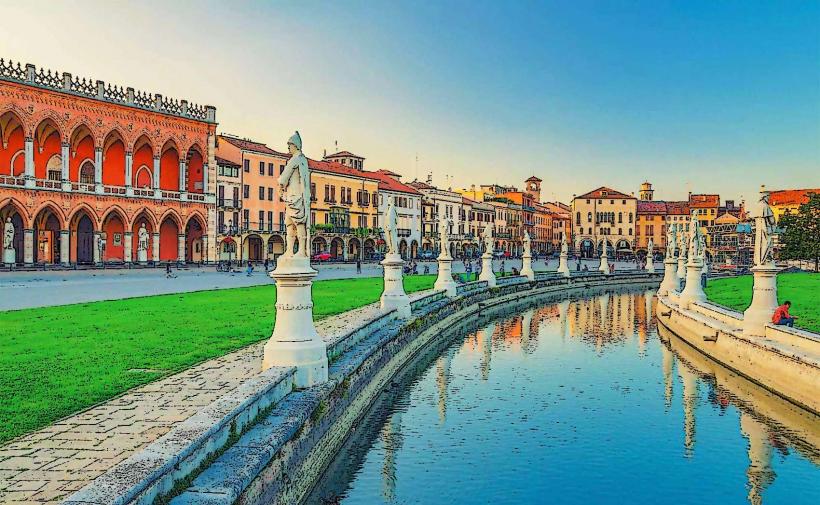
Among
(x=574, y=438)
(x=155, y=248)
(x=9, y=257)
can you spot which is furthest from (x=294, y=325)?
(x=155, y=248)

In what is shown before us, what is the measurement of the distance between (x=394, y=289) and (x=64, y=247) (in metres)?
34.8

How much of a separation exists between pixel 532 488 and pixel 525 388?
6094mm

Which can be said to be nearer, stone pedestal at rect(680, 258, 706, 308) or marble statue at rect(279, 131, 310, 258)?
marble statue at rect(279, 131, 310, 258)

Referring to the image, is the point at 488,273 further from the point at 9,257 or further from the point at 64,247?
the point at 64,247

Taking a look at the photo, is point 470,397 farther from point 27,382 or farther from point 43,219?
point 43,219

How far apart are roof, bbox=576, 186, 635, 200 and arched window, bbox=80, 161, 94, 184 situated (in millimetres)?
91785

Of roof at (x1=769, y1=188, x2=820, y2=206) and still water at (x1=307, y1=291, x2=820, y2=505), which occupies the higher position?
roof at (x1=769, y1=188, x2=820, y2=206)

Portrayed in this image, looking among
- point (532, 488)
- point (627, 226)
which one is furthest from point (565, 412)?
point (627, 226)

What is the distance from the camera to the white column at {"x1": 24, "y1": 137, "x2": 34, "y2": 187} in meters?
42.5

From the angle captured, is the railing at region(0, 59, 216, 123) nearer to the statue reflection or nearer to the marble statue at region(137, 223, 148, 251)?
the marble statue at region(137, 223, 148, 251)

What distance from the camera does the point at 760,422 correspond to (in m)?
12.6

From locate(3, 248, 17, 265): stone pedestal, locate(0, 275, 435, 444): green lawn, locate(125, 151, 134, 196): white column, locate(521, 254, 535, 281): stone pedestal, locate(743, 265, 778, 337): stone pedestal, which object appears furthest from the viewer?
locate(125, 151, 134, 196): white column

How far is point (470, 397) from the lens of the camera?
14.2m

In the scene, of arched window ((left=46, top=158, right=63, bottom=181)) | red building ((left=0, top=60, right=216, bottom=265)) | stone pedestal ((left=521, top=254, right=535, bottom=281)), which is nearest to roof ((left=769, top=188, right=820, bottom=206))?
stone pedestal ((left=521, top=254, right=535, bottom=281))
